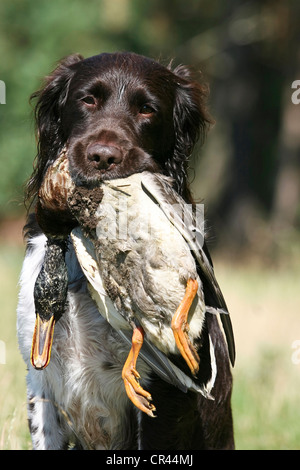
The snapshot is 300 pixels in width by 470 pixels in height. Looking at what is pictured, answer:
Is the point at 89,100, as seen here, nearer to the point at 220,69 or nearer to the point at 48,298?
the point at 48,298

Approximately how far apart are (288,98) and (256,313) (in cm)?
881

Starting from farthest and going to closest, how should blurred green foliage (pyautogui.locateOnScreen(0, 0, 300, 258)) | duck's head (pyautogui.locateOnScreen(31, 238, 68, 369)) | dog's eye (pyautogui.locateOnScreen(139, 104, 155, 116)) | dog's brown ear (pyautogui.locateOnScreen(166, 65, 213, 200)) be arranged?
blurred green foliage (pyautogui.locateOnScreen(0, 0, 300, 258))
dog's brown ear (pyautogui.locateOnScreen(166, 65, 213, 200))
dog's eye (pyautogui.locateOnScreen(139, 104, 155, 116))
duck's head (pyautogui.locateOnScreen(31, 238, 68, 369))

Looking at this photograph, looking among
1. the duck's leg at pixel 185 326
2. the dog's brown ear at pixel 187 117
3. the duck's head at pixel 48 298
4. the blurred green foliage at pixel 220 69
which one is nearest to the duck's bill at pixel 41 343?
the duck's head at pixel 48 298

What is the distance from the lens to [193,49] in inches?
730

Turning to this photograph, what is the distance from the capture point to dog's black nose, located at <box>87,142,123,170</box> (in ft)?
11.4

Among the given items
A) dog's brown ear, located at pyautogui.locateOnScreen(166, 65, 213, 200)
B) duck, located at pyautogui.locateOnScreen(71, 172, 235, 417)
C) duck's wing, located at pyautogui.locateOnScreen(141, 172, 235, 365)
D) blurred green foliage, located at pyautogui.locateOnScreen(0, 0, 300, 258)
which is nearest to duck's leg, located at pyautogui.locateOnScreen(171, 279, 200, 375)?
duck, located at pyautogui.locateOnScreen(71, 172, 235, 417)

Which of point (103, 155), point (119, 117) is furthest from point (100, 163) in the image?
point (119, 117)

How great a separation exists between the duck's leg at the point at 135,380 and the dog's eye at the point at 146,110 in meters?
1.16

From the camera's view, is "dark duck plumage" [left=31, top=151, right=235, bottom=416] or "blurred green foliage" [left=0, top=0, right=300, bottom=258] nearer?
"dark duck plumage" [left=31, top=151, right=235, bottom=416]

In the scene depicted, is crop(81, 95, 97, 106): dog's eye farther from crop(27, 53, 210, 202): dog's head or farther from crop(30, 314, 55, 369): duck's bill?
crop(30, 314, 55, 369): duck's bill

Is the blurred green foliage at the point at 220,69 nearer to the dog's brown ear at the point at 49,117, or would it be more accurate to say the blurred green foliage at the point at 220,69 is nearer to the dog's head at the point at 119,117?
the dog's head at the point at 119,117

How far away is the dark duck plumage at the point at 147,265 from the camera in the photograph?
322 centimetres

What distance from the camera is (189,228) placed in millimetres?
3348
